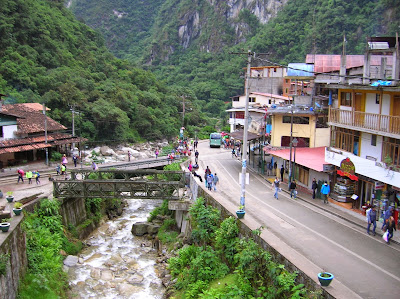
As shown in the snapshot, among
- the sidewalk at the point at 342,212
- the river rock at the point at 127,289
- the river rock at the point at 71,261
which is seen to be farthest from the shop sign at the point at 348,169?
the river rock at the point at 71,261

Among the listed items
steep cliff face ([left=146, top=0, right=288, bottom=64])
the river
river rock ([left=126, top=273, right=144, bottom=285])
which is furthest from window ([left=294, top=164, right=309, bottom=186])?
steep cliff face ([left=146, top=0, right=288, bottom=64])

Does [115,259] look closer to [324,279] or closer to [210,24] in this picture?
[324,279]

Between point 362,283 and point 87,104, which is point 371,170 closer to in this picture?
point 362,283

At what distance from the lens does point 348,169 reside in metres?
25.2

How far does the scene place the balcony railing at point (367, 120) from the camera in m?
22.2

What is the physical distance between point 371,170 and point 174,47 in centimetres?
14271

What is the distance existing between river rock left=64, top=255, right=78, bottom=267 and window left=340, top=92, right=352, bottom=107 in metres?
20.5

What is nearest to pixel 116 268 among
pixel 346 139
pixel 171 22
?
pixel 346 139

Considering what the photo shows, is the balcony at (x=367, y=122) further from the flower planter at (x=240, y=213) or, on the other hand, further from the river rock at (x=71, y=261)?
the river rock at (x=71, y=261)

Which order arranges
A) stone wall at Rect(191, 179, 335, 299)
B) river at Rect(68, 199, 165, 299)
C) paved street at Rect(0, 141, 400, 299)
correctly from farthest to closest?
1. river at Rect(68, 199, 165, 299)
2. paved street at Rect(0, 141, 400, 299)
3. stone wall at Rect(191, 179, 335, 299)

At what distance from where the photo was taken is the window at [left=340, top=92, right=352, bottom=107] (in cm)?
2734

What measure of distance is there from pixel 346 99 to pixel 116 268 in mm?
18740

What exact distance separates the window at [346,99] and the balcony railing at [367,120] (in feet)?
3.10

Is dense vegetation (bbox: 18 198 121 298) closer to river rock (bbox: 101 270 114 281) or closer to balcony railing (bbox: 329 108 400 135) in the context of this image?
river rock (bbox: 101 270 114 281)
